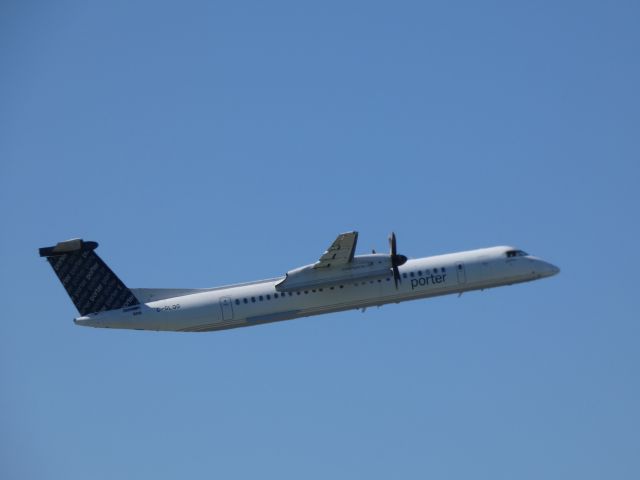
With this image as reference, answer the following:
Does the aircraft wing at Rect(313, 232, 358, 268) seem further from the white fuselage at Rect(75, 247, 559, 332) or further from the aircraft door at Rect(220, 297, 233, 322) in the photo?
the aircraft door at Rect(220, 297, 233, 322)

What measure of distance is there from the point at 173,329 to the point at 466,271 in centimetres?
1758

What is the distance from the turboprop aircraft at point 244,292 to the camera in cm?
5066

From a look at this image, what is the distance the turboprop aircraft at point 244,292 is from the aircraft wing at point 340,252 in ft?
0.18

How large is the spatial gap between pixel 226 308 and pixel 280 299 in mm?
3120

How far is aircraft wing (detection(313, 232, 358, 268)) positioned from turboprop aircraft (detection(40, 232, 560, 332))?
55 millimetres

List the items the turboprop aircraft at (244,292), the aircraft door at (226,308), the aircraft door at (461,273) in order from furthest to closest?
the aircraft door at (461,273), the aircraft door at (226,308), the turboprop aircraft at (244,292)

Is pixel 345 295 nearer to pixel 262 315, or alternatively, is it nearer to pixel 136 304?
pixel 262 315

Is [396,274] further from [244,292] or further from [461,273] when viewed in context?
[244,292]

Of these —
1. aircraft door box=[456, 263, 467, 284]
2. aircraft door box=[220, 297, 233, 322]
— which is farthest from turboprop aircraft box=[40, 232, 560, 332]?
aircraft door box=[456, 263, 467, 284]

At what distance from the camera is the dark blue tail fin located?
51.3 meters

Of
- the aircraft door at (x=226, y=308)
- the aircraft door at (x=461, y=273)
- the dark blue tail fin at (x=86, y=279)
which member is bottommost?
the aircraft door at (x=226, y=308)

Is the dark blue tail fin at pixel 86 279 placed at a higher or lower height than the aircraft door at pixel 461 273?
higher

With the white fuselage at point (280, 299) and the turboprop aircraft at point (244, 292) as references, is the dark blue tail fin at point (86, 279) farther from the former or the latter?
the white fuselage at point (280, 299)

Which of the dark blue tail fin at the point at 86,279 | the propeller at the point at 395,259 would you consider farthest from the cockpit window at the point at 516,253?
the dark blue tail fin at the point at 86,279
